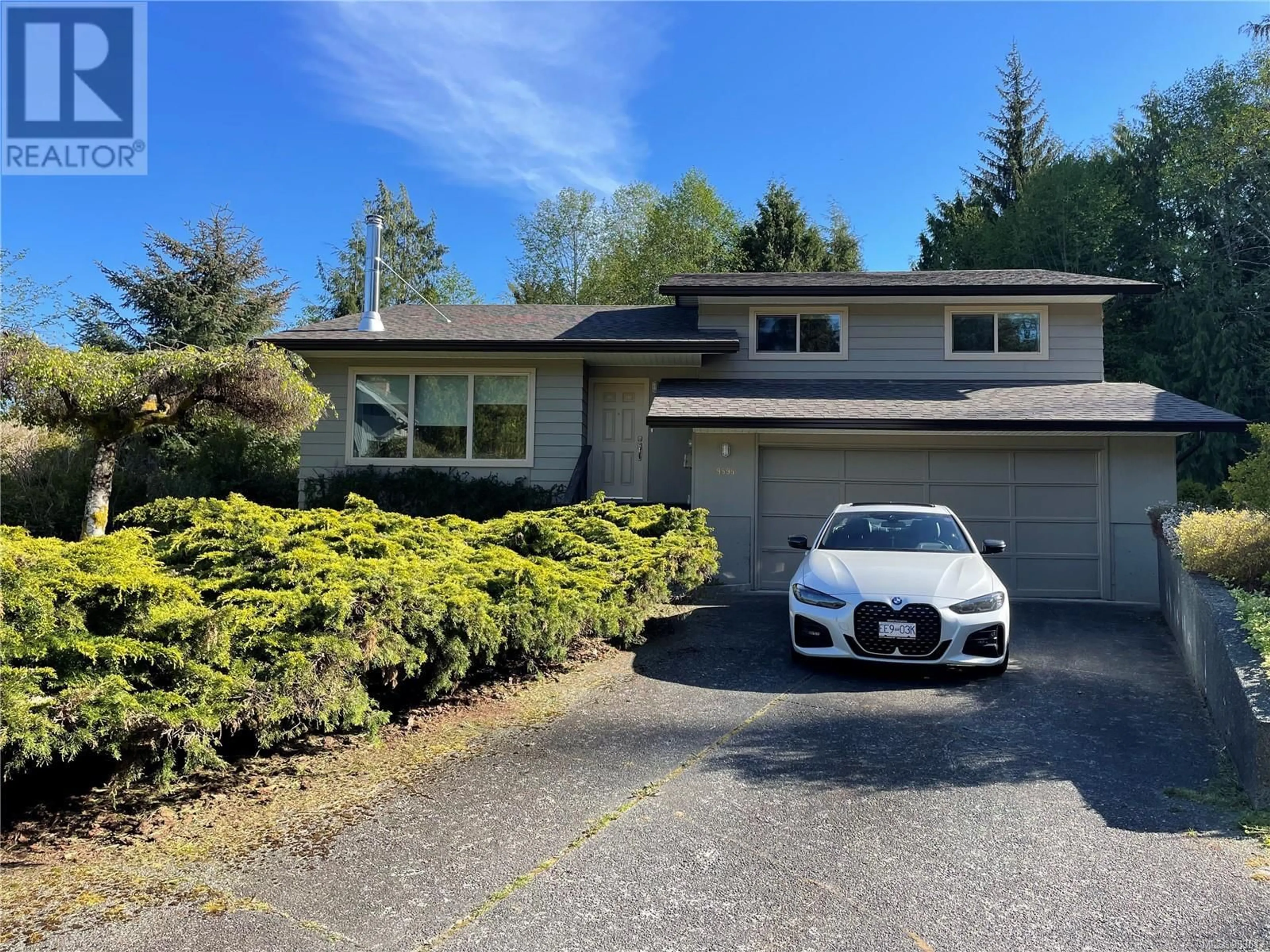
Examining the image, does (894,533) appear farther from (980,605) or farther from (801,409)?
(801,409)

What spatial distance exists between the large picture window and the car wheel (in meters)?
8.25

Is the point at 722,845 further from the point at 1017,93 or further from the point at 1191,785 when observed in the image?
the point at 1017,93

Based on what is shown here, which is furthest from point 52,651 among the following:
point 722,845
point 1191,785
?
point 1191,785

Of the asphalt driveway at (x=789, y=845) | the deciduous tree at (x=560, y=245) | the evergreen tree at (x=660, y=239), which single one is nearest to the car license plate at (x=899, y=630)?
the asphalt driveway at (x=789, y=845)

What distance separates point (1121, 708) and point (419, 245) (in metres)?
37.3

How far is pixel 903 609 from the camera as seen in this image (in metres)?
6.17

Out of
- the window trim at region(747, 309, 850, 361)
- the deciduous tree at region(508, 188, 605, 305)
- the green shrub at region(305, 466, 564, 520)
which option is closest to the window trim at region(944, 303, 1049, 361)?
the window trim at region(747, 309, 850, 361)

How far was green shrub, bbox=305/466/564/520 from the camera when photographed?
39.8 ft

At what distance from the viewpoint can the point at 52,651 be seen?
321cm

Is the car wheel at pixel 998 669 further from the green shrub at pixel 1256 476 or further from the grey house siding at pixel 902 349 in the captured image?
the grey house siding at pixel 902 349

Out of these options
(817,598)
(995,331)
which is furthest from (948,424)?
(817,598)

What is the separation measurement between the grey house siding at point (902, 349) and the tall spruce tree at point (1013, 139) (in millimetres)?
23792

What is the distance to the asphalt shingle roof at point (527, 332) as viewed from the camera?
40.5ft

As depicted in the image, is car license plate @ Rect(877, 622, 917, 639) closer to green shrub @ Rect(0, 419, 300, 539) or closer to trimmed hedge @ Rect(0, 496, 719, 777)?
trimmed hedge @ Rect(0, 496, 719, 777)
